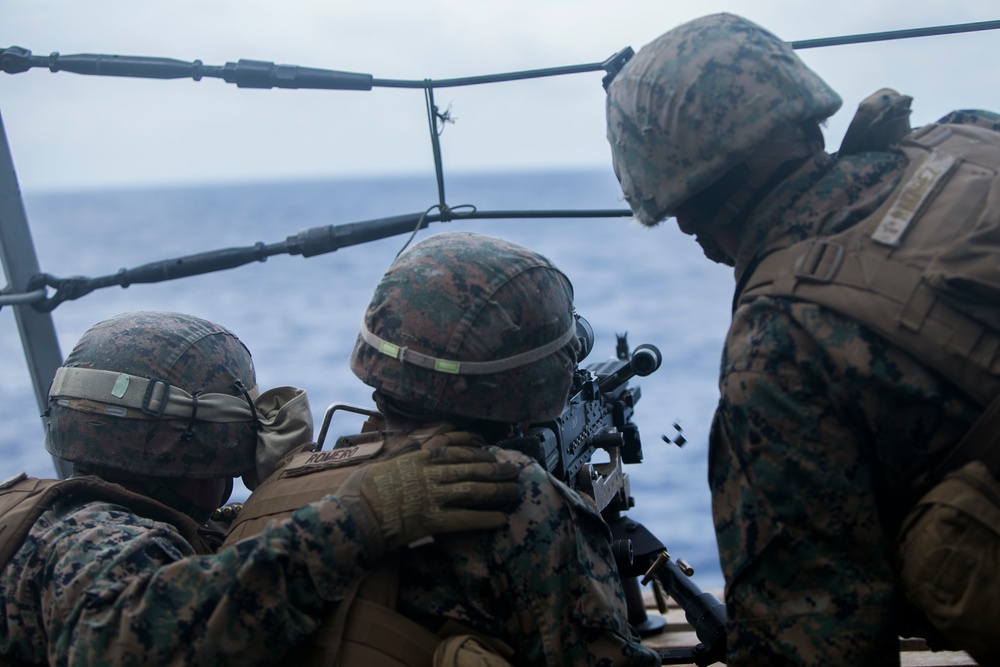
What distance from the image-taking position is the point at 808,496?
210cm

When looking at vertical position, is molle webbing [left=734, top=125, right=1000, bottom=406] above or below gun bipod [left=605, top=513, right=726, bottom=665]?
above

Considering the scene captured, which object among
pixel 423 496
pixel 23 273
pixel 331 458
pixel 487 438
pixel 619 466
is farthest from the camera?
pixel 23 273

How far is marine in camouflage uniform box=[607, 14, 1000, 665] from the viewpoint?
2076 millimetres

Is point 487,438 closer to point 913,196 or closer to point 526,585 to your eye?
point 526,585

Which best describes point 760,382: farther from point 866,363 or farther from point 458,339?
point 458,339

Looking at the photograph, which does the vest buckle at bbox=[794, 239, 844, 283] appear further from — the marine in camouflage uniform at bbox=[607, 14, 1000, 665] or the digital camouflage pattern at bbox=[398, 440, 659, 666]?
the digital camouflage pattern at bbox=[398, 440, 659, 666]

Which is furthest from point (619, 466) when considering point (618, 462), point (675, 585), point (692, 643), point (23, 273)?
point (23, 273)

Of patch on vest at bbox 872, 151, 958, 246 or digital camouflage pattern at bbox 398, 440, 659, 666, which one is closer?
patch on vest at bbox 872, 151, 958, 246

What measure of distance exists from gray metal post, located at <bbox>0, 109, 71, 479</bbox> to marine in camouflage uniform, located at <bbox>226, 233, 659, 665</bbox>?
2141mm

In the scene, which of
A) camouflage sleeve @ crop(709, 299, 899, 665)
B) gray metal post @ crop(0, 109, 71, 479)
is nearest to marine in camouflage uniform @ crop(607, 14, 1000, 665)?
camouflage sleeve @ crop(709, 299, 899, 665)

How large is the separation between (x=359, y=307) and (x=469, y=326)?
24.8 m

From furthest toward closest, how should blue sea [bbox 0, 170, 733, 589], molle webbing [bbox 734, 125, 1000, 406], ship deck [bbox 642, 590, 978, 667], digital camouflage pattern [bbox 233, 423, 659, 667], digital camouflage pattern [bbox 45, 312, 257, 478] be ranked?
blue sea [bbox 0, 170, 733, 589] < ship deck [bbox 642, 590, 978, 667] < digital camouflage pattern [bbox 45, 312, 257, 478] < digital camouflage pattern [bbox 233, 423, 659, 667] < molle webbing [bbox 734, 125, 1000, 406]

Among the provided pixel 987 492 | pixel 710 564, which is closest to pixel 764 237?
pixel 987 492

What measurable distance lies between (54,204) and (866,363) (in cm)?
8870
